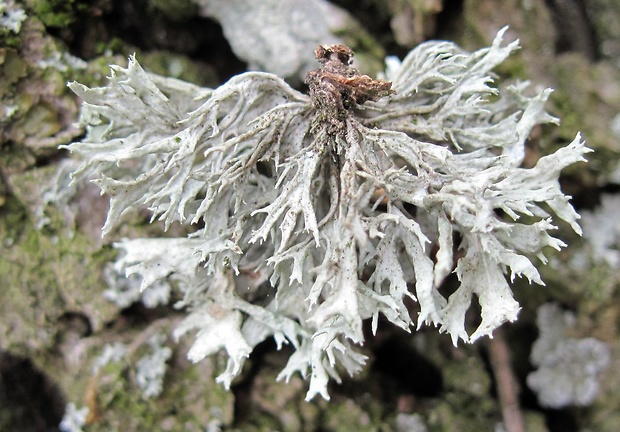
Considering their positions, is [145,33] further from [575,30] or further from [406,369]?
[575,30]

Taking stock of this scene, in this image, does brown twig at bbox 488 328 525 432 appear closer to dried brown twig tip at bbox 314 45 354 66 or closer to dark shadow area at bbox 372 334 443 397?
dark shadow area at bbox 372 334 443 397

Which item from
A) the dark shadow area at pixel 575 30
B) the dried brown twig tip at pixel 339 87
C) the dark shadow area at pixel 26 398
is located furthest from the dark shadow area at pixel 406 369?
the dark shadow area at pixel 575 30

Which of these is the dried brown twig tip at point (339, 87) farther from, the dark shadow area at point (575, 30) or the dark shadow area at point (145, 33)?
the dark shadow area at point (575, 30)

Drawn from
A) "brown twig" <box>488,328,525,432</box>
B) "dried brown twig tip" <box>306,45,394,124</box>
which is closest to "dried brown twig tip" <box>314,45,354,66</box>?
"dried brown twig tip" <box>306,45,394,124</box>

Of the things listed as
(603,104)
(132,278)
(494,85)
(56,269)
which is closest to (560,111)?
(603,104)

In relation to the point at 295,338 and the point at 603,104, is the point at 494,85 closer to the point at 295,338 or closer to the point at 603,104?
the point at 603,104
